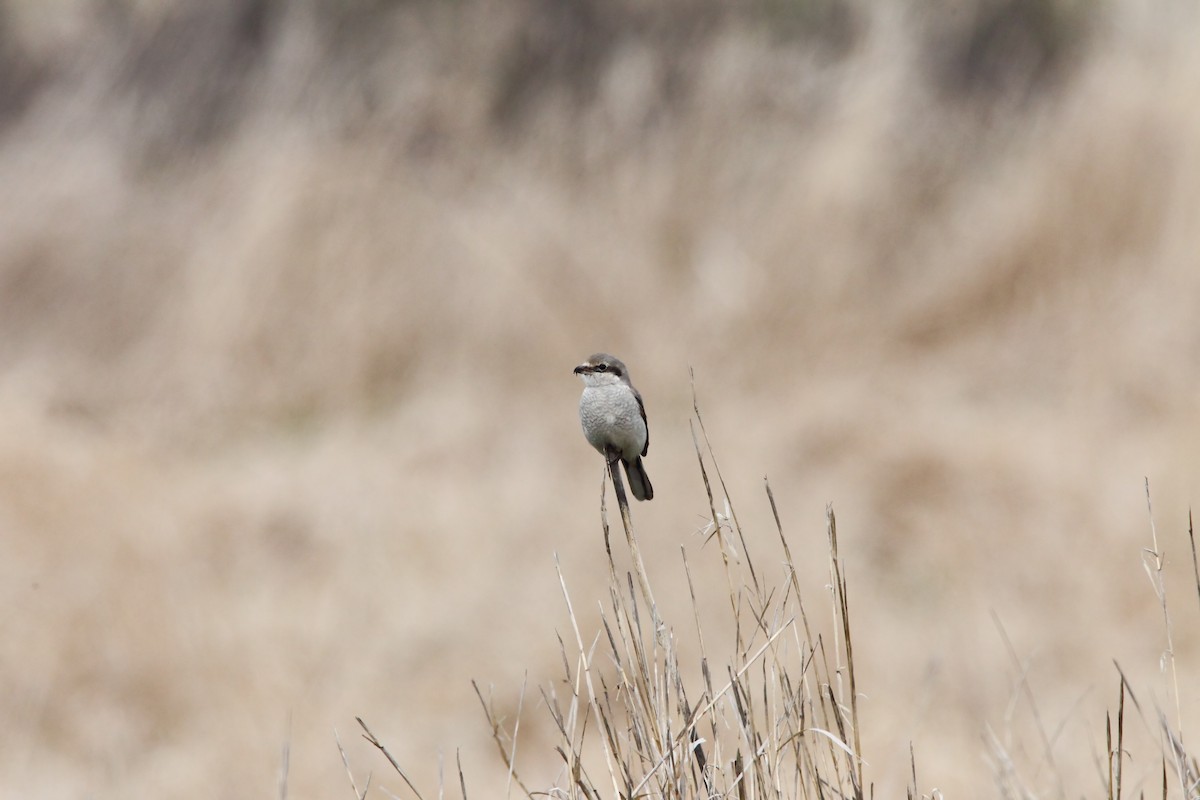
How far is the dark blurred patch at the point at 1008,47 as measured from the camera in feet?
26.0

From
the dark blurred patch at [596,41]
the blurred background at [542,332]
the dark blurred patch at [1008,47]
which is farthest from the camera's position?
the dark blurred patch at [596,41]

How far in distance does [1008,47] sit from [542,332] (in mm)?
3915

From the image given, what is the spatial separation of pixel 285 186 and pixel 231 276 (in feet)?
2.48

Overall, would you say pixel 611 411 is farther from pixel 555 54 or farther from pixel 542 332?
pixel 555 54

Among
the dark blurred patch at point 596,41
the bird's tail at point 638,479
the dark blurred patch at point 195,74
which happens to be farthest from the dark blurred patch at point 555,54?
the bird's tail at point 638,479

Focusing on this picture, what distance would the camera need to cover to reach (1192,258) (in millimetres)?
7523

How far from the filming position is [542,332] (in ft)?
26.0

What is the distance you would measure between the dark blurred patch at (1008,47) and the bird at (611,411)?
6886 millimetres

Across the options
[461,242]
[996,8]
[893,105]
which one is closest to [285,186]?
[461,242]

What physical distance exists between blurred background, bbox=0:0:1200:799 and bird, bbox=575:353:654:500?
474cm

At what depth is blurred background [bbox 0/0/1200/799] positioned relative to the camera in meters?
6.73

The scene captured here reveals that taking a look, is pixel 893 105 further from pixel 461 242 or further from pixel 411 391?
pixel 411 391

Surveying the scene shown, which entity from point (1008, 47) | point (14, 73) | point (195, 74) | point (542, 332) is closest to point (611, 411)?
point (542, 332)

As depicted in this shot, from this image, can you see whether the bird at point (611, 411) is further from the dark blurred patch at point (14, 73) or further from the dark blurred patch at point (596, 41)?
the dark blurred patch at point (14, 73)
